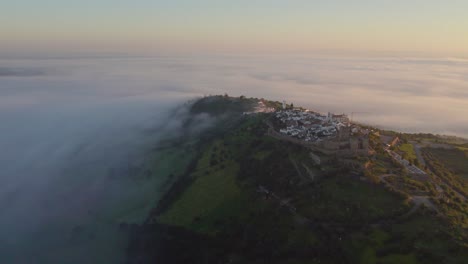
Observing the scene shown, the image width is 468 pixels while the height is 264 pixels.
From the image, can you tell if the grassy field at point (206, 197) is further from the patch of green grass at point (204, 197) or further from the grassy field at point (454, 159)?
A: the grassy field at point (454, 159)

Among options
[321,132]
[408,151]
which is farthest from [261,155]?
[408,151]

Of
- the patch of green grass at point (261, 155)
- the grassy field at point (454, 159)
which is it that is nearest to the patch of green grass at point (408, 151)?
the grassy field at point (454, 159)

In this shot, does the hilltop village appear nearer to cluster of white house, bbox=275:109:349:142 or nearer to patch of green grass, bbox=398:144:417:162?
cluster of white house, bbox=275:109:349:142

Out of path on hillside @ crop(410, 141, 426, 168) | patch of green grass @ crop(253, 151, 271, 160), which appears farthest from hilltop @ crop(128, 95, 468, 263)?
path on hillside @ crop(410, 141, 426, 168)

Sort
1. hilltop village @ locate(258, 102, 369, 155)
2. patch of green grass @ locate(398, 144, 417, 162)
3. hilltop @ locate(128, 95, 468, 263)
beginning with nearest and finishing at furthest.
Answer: hilltop @ locate(128, 95, 468, 263)
hilltop village @ locate(258, 102, 369, 155)
patch of green grass @ locate(398, 144, 417, 162)

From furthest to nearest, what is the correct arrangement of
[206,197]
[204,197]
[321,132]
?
[321,132] < [204,197] < [206,197]

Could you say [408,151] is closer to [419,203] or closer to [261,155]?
[419,203]
